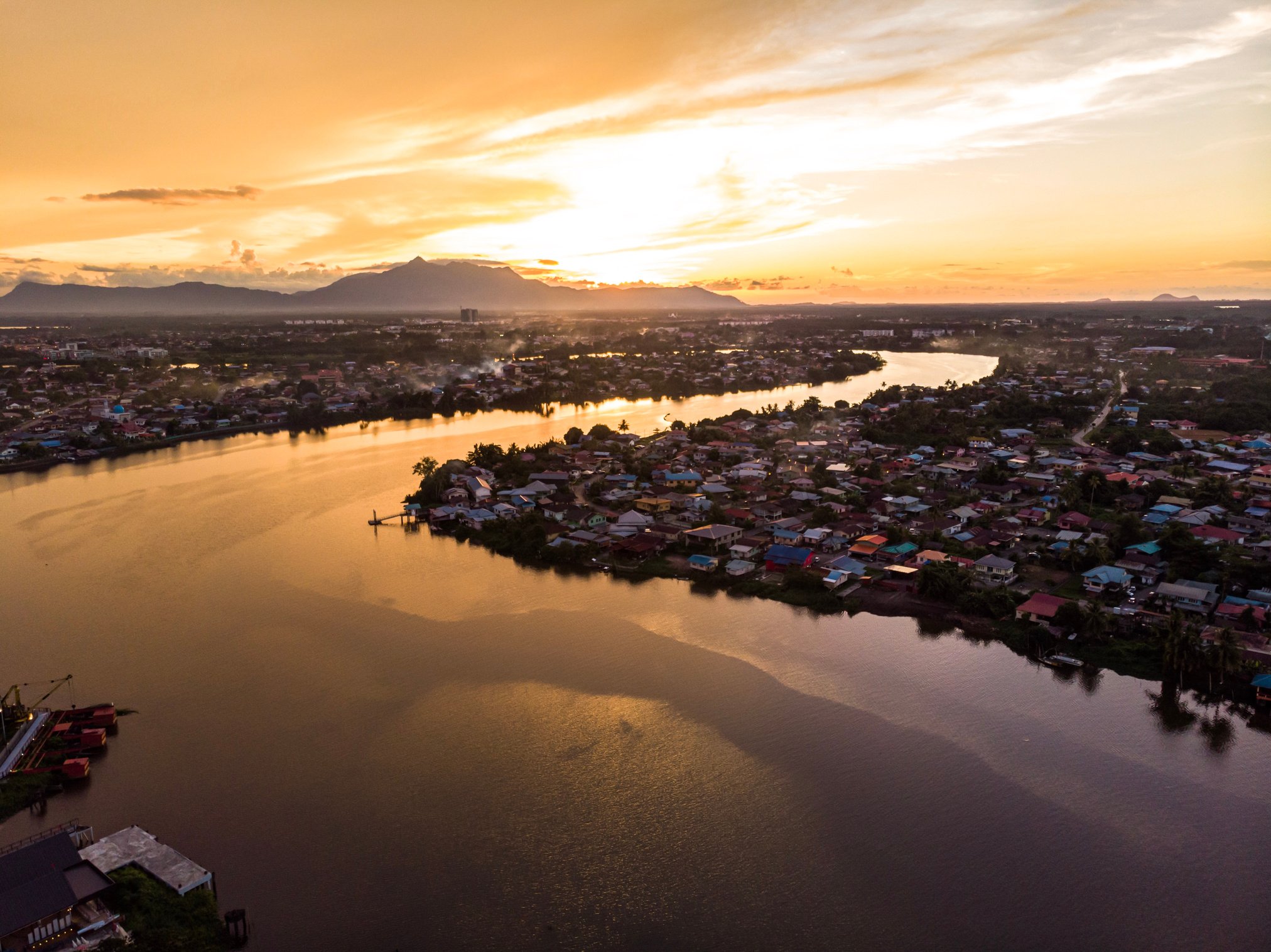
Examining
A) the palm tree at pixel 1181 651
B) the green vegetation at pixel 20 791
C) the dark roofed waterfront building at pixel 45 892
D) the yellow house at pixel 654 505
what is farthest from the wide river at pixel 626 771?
the yellow house at pixel 654 505

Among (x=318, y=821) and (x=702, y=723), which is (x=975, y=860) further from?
(x=318, y=821)

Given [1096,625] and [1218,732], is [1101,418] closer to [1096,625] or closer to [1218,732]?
[1096,625]

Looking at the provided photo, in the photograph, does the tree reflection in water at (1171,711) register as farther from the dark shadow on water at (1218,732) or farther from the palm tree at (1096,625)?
the palm tree at (1096,625)

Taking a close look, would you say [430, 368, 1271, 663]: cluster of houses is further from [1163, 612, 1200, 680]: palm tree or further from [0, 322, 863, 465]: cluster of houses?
[0, 322, 863, 465]: cluster of houses

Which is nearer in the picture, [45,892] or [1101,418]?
[45,892]

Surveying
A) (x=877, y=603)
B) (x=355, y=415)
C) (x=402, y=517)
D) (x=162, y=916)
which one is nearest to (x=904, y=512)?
(x=877, y=603)

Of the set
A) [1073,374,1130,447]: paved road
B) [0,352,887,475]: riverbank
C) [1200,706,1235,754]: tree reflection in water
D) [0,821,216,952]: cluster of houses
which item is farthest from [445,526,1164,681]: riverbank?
[0,352,887,475]: riverbank
